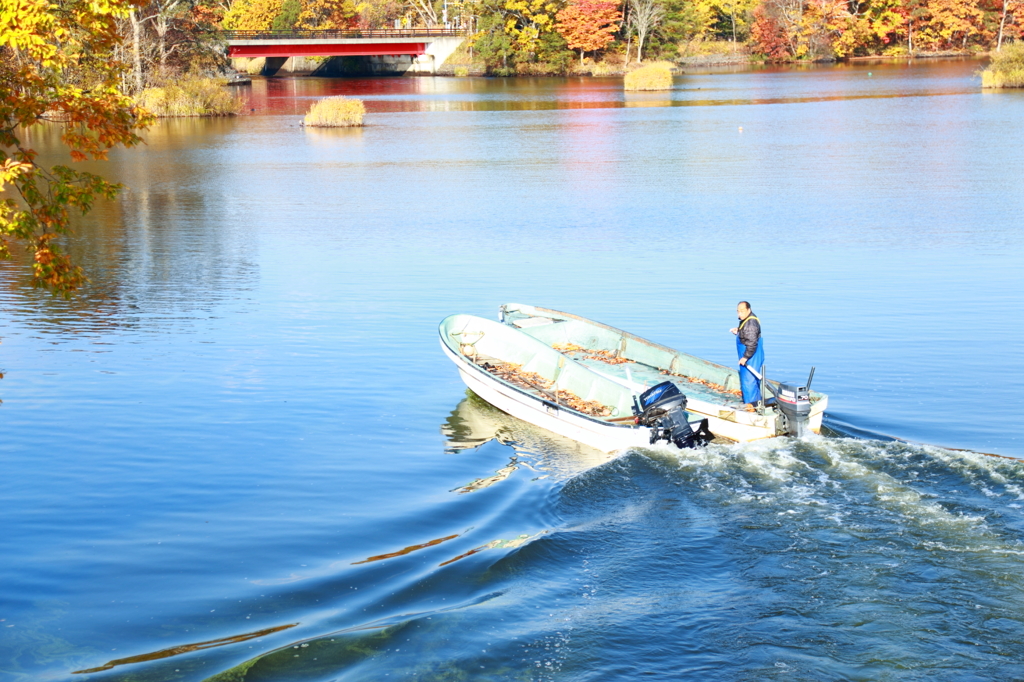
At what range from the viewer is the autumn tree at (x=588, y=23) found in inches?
4572

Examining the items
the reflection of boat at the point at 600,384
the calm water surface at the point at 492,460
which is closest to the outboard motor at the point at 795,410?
the reflection of boat at the point at 600,384

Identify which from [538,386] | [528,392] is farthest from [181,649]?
[538,386]

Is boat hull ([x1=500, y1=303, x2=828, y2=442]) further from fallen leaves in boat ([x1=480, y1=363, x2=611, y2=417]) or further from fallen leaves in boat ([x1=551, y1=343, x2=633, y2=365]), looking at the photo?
fallen leaves in boat ([x1=480, y1=363, x2=611, y2=417])

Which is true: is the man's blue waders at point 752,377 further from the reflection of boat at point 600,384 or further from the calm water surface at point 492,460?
the calm water surface at point 492,460

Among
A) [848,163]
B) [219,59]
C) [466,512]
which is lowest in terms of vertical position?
[466,512]

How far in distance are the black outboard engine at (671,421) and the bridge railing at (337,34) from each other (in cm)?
11339

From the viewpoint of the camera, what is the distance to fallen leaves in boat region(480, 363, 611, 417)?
1614cm

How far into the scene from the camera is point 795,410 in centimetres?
1399

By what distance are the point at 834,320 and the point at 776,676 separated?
14.2 metres

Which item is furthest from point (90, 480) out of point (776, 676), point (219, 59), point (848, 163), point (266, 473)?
point (219, 59)

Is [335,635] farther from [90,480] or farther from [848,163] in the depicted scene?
[848,163]

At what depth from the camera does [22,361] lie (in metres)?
20.3

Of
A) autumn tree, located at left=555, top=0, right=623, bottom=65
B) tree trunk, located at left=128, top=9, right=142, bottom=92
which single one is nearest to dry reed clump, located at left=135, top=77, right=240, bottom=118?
tree trunk, located at left=128, top=9, right=142, bottom=92

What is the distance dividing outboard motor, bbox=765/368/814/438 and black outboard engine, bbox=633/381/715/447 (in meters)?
1.07
